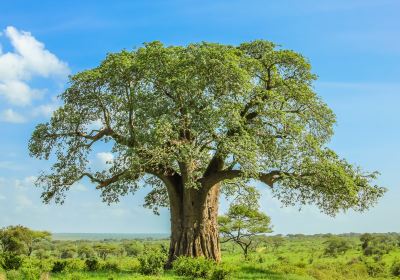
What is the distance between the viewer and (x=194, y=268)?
22.3 metres

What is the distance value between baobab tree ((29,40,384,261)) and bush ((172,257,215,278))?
11.8 ft

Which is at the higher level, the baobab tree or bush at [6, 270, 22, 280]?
the baobab tree

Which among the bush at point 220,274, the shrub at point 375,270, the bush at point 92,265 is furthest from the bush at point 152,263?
the shrub at point 375,270

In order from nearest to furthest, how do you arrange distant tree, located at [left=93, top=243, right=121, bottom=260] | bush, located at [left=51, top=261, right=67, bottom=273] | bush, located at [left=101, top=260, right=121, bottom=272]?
bush, located at [left=51, top=261, right=67, bottom=273], bush, located at [left=101, top=260, right=121, bottom=272], distant tree, located at [left=93, top=243, right=121, bottom=260]

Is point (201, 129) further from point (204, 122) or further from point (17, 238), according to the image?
point (17, 238)

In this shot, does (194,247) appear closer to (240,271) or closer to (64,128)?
(240,271)

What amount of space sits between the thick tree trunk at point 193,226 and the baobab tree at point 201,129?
0.05 meters

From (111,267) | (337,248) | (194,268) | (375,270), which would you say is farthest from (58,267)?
(337,248)

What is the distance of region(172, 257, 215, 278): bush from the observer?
2206 cm

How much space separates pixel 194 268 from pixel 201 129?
6368 millimetres

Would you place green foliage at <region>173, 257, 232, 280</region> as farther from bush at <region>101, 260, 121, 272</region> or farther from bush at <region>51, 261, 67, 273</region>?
bush at <region>51, 261, 67, 273</region>

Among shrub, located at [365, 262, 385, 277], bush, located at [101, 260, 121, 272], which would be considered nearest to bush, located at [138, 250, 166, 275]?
bush, located at [101, 260, 121, 272]

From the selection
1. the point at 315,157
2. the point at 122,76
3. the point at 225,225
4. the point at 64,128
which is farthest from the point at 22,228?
the point at 315,157

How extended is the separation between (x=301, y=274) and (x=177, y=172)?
8.71 meters
